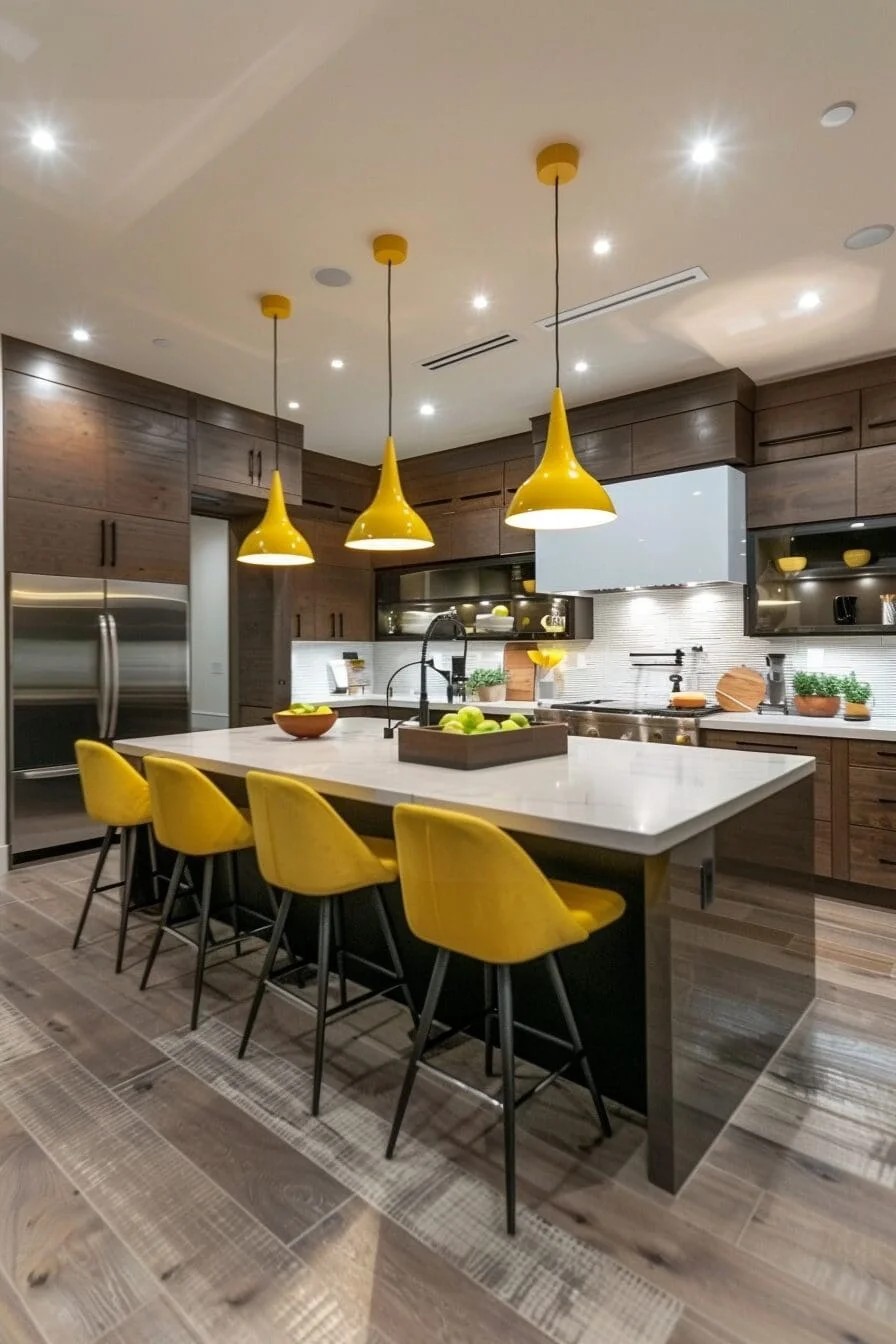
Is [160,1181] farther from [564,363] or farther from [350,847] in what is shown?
[564,363]

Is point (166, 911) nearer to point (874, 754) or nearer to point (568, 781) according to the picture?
point (568, 781)

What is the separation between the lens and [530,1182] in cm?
177

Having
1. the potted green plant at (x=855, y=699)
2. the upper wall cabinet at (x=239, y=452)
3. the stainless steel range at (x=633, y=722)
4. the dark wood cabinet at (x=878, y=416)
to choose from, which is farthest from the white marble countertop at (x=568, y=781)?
the upper wall cabinet at (x=239, y=452)

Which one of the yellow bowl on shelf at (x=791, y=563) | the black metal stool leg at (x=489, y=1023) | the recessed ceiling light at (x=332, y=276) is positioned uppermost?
the recessed ceiling light at (x=332, y=276)

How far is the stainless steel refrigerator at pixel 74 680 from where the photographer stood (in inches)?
166

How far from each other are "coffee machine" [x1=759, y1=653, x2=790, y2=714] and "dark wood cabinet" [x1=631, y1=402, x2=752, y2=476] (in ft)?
3.94

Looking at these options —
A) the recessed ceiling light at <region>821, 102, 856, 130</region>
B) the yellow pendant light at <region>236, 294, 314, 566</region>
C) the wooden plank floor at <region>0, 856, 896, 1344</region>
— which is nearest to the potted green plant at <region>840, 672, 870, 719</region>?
the wooden plank floor at <region>0, 856, 896, 1344</region>

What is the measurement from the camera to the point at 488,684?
572cm

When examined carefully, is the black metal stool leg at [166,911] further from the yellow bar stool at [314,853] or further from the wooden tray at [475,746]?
the wooden tray at [475,746]

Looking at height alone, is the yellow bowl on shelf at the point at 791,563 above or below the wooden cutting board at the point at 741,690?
above

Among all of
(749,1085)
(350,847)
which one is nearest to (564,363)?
(350,847)

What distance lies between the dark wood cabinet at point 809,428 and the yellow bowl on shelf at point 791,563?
1.86ft

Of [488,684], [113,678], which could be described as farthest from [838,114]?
[113,678]

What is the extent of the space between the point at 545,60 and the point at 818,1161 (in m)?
3.06
